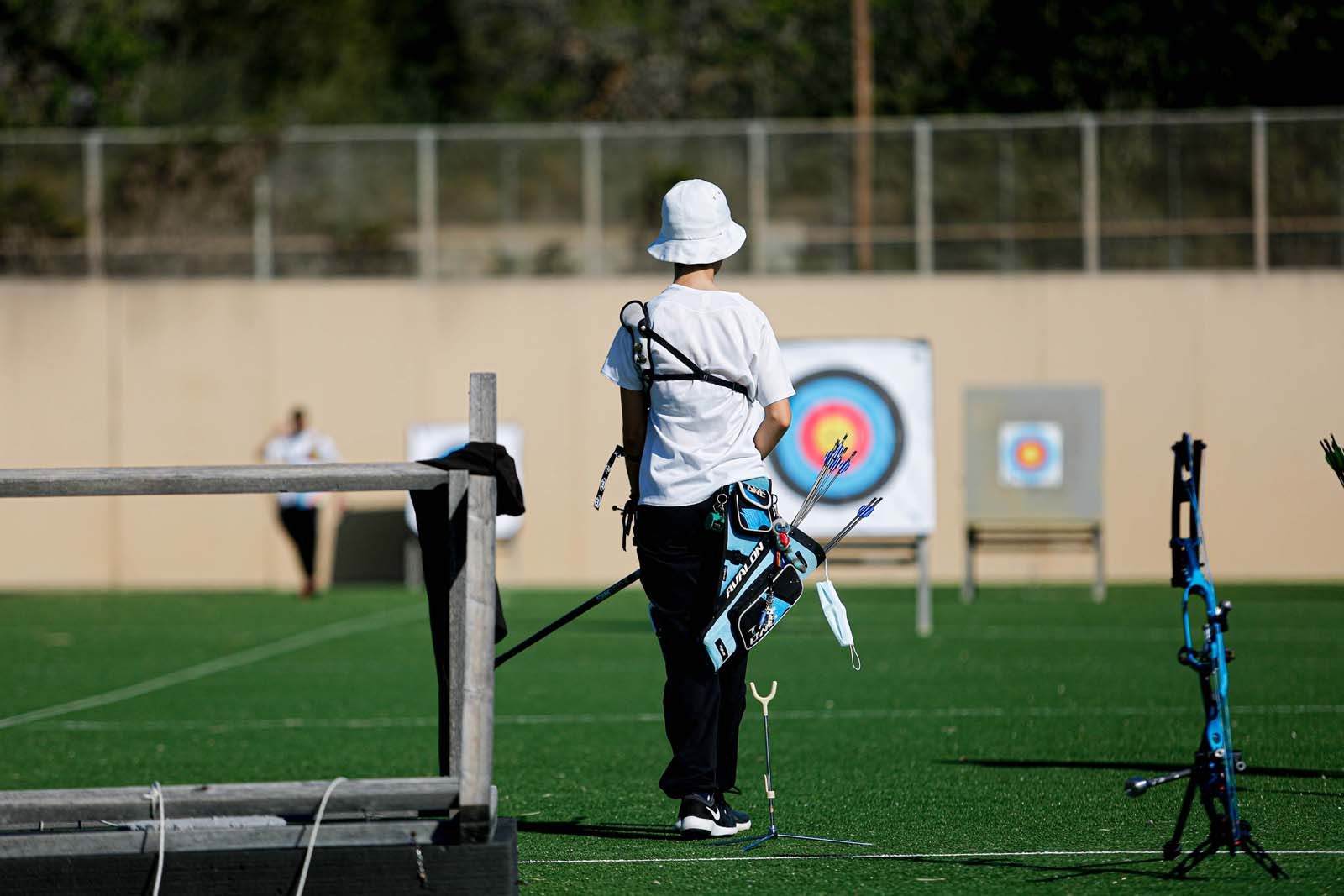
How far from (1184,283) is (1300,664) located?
8.89 meters

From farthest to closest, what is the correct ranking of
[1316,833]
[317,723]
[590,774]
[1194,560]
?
[317,723] → [590,774] → [1316,833] → [1194,560]

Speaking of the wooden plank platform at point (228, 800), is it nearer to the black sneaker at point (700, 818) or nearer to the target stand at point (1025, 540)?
the black sneaker at point (700, 818)

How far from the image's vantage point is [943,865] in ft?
14.3

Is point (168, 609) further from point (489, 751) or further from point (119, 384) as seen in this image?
point (489, 751)

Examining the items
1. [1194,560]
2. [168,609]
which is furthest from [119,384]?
[1194,560]

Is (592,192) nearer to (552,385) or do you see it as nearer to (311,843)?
(552,385)

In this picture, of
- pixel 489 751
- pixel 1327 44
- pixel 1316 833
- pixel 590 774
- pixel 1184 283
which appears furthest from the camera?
pixel 1327 44

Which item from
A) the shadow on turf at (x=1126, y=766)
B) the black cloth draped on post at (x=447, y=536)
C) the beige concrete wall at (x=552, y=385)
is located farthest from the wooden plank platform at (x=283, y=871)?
the beige concrete wall at (x=552, y=385)

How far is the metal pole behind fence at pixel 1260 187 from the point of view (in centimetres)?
1792

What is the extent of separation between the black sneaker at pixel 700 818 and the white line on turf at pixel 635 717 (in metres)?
2.76

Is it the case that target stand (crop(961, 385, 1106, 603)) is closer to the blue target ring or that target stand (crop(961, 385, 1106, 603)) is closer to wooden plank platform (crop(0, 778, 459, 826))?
the blue target ring

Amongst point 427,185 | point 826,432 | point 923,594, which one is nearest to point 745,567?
point 923,594

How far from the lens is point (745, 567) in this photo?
15.1ft

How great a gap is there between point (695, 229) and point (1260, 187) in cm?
1454
